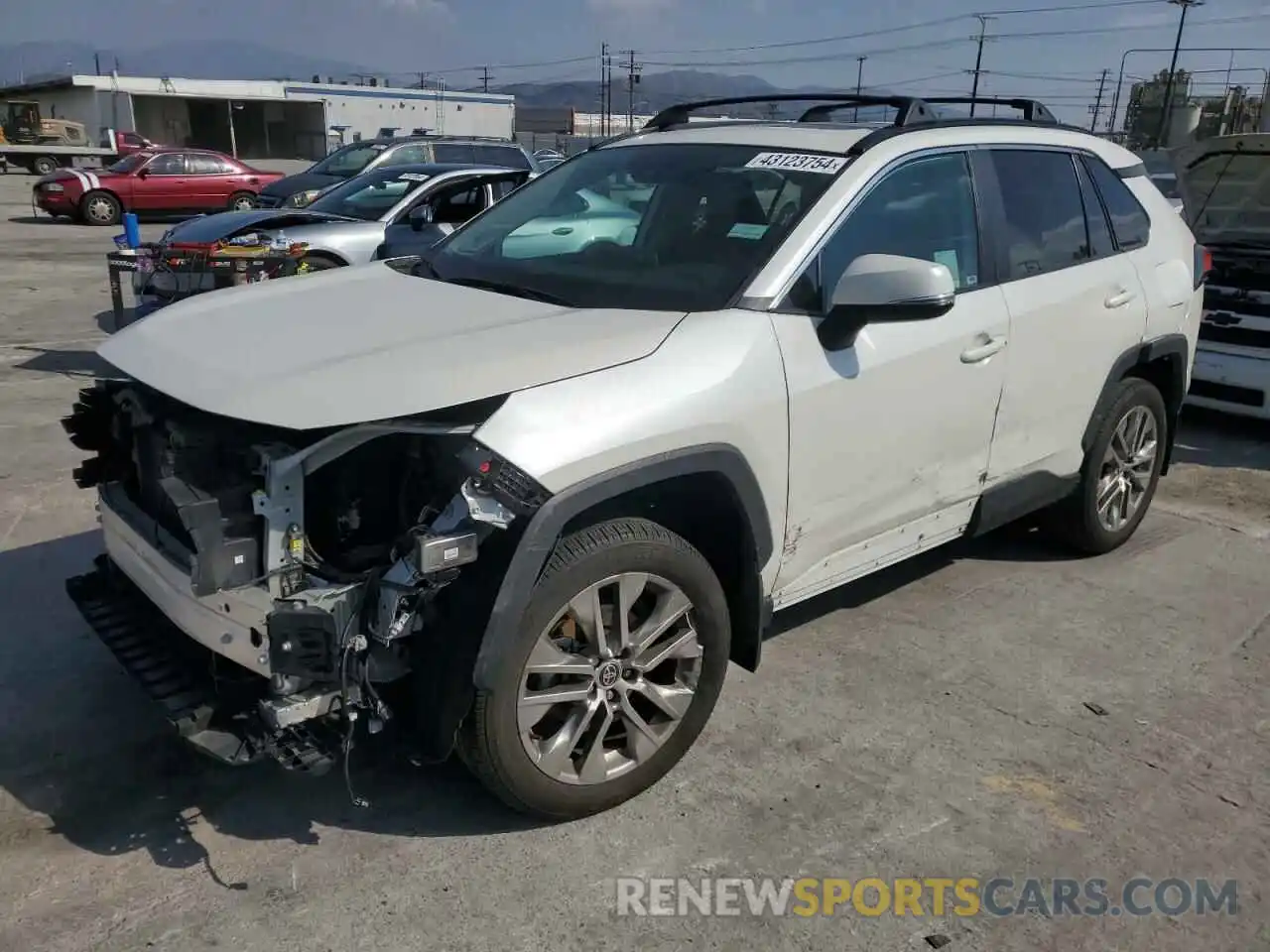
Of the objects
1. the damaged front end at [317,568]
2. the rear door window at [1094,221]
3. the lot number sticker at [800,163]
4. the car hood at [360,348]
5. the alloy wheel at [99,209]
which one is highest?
the lot number sticker at [800,163]

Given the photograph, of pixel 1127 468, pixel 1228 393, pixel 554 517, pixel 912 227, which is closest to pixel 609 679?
pixel 554 517

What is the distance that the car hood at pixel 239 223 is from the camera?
9.20m

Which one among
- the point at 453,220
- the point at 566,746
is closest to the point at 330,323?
the point at 566,746

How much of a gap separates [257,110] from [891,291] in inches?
2573

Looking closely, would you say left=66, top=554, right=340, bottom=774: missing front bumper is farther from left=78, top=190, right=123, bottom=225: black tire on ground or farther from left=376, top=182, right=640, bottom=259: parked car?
left=78, top=190, right=123, bottom=225: black tire on ground

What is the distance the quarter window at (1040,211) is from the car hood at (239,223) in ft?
22.7

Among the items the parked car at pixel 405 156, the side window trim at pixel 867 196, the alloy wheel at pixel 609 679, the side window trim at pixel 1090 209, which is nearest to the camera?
the alloy wheel at pixel 609 679

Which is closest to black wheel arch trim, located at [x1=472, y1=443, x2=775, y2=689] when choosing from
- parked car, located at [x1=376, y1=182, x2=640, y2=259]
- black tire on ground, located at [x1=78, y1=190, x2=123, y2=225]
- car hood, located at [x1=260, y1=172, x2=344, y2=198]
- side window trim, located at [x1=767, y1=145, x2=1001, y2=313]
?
side window trim, located at [x1=767, y1=145, x2=1001, y2=313]

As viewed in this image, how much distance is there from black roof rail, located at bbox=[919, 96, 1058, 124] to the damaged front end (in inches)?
111

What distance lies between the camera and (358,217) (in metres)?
10.1

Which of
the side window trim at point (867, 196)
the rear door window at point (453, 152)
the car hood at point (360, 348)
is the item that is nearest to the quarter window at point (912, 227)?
the side window trim at point (867, 196)

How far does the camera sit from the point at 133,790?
3178 mm

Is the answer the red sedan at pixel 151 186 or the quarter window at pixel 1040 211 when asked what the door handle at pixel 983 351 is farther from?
the red sedan at pixel 151 186

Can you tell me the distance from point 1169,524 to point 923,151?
119 inches
